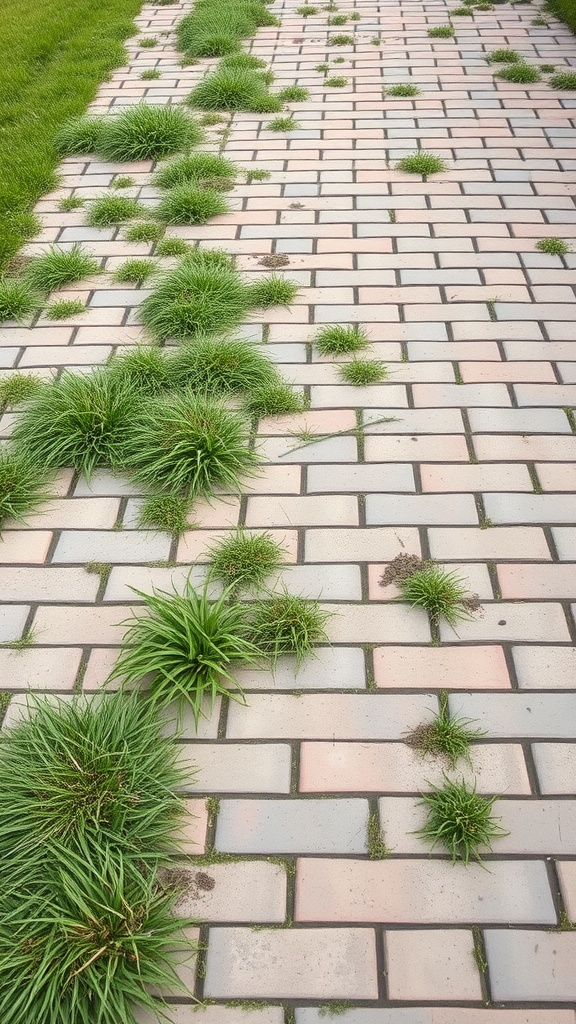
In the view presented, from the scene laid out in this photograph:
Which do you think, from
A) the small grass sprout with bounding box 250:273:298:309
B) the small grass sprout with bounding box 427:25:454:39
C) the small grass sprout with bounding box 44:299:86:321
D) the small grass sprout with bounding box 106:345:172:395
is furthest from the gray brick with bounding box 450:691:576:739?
the small grass sprout with bounding box 427:25:454:39

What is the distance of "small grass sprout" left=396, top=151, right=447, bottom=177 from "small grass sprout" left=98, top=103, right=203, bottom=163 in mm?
1260

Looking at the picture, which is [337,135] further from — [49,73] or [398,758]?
[398,758]

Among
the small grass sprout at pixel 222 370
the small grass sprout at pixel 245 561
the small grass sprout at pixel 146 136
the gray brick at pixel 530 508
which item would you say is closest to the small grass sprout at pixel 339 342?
the small grass sprout at pixel 222 370

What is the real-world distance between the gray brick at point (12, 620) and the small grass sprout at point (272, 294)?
1.75 m

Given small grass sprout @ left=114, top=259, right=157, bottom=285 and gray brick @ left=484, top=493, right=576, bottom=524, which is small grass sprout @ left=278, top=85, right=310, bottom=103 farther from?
gray brick @ left=484, top=493, right=576, bottom=524

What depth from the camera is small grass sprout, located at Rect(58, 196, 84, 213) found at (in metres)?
4.34

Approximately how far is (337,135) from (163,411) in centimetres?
279

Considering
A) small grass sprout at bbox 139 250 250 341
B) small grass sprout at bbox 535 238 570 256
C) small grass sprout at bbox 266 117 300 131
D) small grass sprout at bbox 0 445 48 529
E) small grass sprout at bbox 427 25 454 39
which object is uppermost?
small grass sprout at bbox 427 25 454 39

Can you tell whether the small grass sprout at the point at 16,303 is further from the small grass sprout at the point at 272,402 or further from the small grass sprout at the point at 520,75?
the small grass sprout at the point at 520,75

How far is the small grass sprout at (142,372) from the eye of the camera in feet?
10.1

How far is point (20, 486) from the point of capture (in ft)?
9.07

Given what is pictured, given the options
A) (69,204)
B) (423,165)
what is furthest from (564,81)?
(69,204)

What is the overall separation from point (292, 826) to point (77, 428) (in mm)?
1592

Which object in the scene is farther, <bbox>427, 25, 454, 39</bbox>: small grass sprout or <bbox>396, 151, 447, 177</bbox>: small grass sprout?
<bbox>427, 25, 454, 39</bbox>: small grass sprout
